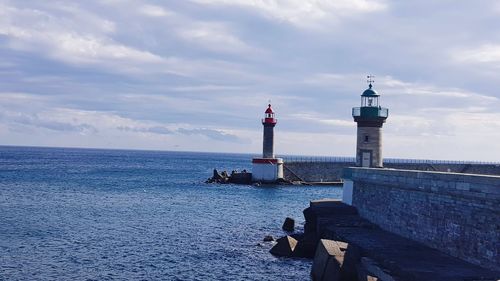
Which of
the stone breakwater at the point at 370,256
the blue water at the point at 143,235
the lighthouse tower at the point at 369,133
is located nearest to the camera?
the stone breakwater at the point at 370,256

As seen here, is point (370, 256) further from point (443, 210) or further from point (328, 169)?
point (328, 169)

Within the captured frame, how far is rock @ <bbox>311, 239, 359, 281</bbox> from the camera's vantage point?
1806 centimetres

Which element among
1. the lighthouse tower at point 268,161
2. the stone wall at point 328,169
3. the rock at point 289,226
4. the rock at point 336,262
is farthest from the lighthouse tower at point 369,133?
the stone wall at point 328,169

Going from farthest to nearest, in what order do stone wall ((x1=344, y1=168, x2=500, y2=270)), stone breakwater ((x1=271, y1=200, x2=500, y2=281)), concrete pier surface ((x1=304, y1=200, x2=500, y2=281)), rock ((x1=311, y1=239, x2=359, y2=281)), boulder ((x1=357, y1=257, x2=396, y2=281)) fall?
1. rock ((x1=311, y1=239, x2=359, y2=281))
2. boulder ((x1=357, y1=257, x2=396, y2=281))
3. stone wall ((x1=344, y1=168, x2=500, y2=270))
4. stone breakwater ((x1=271, y1=200, x2=500, y2=281))
5. concrete pier surface ((x1=304, y1=200, x2=500, y2=281))

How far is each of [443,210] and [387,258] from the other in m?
2.78

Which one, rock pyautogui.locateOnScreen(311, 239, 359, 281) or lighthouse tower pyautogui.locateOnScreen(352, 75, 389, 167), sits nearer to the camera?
rock pyautogui.locateOnScreen(311, 239, 359, 281)

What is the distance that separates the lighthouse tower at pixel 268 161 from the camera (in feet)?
215

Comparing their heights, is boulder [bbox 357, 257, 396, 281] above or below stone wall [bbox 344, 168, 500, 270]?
below

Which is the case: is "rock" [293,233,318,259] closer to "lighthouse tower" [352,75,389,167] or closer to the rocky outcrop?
"lighthouse tower" [352,75,389,167]

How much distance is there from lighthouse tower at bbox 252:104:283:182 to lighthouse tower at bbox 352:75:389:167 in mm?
31858

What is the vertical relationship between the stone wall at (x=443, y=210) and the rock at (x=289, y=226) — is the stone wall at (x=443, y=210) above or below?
above

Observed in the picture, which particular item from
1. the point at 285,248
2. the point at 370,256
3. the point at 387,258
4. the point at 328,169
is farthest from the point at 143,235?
the point at 328,169

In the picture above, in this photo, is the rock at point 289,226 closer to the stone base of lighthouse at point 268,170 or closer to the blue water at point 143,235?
the blue water at point 143,235

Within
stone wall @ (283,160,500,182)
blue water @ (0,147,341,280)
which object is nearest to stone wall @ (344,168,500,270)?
blue water @ (0,147,341,280)
